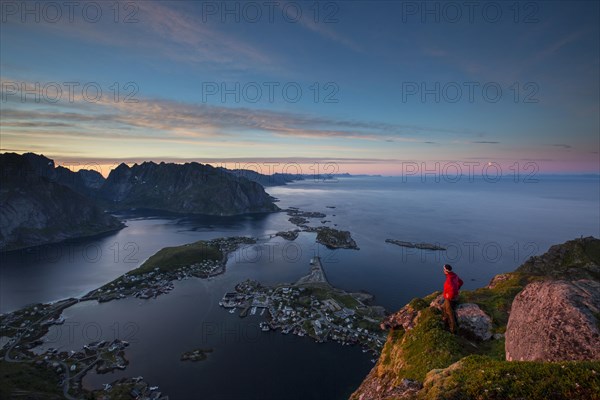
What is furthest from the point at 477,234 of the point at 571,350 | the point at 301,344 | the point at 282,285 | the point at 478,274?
the point at 571,350

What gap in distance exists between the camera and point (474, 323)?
19.5 meters

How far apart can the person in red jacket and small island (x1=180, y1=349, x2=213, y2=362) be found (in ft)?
239

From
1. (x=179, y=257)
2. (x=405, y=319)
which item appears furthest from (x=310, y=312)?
(x=179, y=257)

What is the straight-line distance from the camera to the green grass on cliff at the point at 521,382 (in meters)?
9.21

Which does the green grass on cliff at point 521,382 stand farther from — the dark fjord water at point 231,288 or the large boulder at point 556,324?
the dark fjord water at point 231,288

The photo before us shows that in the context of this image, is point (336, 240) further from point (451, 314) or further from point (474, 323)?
point (451, 314)

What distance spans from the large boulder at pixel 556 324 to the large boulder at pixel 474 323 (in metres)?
2.99

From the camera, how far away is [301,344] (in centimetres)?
7819

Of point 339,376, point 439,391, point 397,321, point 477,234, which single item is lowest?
point 339,376

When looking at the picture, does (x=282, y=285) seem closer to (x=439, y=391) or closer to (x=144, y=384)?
(x=144, y=384)

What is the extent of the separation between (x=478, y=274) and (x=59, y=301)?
169 m

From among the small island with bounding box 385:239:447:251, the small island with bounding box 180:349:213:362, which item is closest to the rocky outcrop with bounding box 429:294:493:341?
the small island with bounding box 180:349:213:362

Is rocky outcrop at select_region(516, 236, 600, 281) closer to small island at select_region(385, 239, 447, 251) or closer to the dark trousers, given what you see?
the dark trousers

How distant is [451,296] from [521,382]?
9198 millimetres
